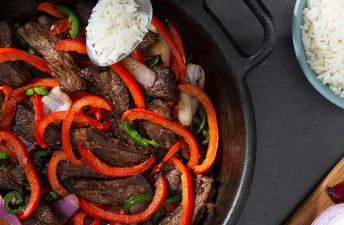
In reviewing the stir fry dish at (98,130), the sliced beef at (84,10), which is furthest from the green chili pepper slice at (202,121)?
the sliced beef at (84,10)

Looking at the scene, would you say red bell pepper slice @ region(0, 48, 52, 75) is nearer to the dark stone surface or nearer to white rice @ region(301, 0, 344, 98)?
the dark stone surface

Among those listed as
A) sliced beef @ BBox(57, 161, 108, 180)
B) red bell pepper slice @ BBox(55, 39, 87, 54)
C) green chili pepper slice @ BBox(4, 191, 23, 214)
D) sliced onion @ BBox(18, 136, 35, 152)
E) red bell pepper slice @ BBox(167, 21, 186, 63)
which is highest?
red bell pepper slice @ BBox(167, 21, 186, 63)

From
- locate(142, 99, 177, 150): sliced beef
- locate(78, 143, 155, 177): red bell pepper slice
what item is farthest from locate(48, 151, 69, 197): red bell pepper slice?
locate(142, 99, 177, 150): sliced beef

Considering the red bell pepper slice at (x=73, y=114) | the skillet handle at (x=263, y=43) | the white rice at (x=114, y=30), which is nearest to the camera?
the skillet handle at (x=263, y=43)

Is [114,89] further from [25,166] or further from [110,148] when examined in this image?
[25,166]

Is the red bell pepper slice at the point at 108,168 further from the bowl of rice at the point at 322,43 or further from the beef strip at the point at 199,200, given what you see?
the bowl of rice at the point at 322,43

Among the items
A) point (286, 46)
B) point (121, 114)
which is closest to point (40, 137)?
point (121, 114)

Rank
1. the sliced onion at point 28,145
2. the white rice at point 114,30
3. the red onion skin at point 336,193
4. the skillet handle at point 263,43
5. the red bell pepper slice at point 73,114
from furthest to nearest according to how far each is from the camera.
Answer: the red onion skin at point 336,193 < the sliced onion at point 28,145 < the red bell pepper slice at point 73,114 < the white rice at point 114,30 < the skillet handle at point 263,43
